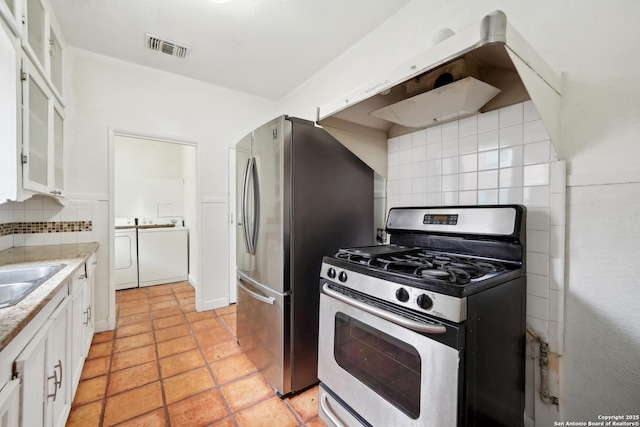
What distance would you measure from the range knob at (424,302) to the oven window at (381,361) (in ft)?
0.60

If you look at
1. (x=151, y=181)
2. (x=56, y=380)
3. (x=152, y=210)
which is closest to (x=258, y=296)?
(x=56, y=380)

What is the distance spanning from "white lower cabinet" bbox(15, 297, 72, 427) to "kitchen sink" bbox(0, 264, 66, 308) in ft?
0.64

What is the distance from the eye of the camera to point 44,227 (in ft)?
7.55

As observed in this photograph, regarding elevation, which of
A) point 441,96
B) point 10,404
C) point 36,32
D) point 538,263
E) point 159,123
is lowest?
point 10,404

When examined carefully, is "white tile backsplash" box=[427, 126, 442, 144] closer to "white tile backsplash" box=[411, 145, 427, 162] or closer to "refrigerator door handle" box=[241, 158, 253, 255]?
"white tile backsplash" box=[411, 145, 427, 162]

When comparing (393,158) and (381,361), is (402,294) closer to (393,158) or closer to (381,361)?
(381,361)

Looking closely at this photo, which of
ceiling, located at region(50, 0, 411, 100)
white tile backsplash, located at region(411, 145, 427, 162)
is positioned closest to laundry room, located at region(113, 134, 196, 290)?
ceiling, located at region(50, 0, 411, 100)

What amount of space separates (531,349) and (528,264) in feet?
1.32

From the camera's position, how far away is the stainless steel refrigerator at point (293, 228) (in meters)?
1.66

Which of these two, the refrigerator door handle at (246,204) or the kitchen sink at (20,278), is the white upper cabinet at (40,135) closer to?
the kitchen sink at (20,278)

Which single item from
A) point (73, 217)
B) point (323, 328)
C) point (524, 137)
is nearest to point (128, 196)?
point (73, 217)

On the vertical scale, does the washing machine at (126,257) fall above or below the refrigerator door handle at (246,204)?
below

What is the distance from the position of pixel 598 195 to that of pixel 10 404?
2.11 meters

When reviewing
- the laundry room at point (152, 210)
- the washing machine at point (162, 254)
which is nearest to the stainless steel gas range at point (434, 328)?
the laundry room at point (152, 210)
